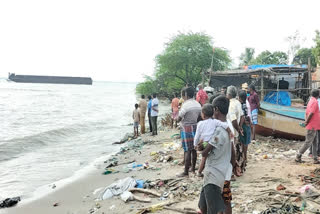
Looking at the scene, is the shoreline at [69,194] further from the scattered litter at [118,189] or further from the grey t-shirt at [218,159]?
the grey t-shirt at [218,159]

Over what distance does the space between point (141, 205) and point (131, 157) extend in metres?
4.52

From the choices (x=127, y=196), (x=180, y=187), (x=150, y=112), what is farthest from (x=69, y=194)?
(x=150, y=112)

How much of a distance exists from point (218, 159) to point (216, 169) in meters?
0.11

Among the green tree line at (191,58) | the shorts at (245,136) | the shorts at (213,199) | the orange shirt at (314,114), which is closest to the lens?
the shorts at (213,199)

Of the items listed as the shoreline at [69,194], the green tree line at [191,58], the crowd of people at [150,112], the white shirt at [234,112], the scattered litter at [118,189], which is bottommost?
the shoreline at [69,194]

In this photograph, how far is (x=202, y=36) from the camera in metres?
28.7

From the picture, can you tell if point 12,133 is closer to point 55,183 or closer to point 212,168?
point 55,183

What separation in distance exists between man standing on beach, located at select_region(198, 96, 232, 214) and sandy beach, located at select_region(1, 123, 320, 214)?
1.29 meters

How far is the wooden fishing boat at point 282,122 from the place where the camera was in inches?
372

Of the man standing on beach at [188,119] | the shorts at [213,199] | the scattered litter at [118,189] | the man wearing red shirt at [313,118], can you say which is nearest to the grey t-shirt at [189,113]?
the man standing on beach at [188,119]

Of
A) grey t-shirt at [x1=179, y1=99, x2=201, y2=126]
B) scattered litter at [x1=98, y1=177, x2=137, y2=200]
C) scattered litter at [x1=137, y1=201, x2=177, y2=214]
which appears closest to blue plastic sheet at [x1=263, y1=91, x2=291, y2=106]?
grey t-shirt at [x1=179, y1=99, x2=201, y2=126]

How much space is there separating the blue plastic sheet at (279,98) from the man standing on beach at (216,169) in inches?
419

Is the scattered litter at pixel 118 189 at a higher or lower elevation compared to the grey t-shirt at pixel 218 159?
lower

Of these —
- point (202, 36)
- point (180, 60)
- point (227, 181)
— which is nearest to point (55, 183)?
point (227, 181)
